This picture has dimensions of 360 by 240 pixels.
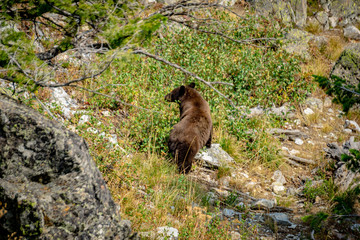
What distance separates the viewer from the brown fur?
251 inches

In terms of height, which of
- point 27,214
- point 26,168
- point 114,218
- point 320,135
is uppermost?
point 26,168

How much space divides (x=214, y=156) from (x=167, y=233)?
11.5 feet

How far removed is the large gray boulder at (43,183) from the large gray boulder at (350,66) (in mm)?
11077

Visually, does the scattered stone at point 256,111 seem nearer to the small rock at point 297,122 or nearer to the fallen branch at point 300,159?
the small rock at point 297,122

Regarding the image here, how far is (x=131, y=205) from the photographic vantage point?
171 inches

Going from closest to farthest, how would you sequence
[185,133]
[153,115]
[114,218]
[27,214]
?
[27,214], [114,218], [185,133], [153,115]

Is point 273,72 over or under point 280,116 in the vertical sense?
over

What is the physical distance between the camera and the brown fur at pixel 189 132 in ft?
20.9

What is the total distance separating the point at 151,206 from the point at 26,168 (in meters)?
2.26

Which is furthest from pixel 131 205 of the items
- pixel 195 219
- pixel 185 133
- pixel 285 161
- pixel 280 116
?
pixel 280 116

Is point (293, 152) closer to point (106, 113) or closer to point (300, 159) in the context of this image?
point (300, 159)

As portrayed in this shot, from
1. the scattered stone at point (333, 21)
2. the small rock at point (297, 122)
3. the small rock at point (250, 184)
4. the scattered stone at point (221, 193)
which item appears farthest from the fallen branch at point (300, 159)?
the scattered stone at point (333, 21)

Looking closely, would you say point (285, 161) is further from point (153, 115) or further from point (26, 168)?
point (26, 168)

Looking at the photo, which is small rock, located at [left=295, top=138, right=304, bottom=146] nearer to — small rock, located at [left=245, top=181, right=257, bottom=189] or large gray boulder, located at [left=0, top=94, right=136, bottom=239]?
small rock, located at [left=245, top=181, right=257, bottom=189]
